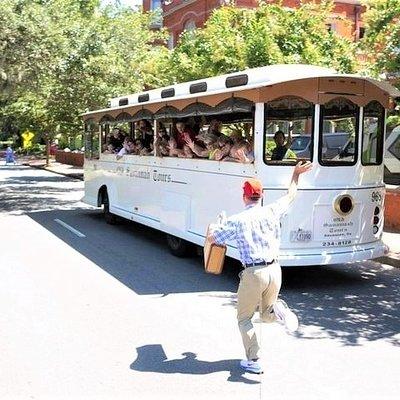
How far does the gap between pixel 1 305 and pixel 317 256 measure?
394 cm

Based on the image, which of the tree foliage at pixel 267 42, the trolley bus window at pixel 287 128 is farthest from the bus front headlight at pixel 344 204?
the tree foliage at pixel 267 42

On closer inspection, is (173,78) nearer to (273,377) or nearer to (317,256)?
(317,256)

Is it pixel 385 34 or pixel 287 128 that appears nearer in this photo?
pixel 287 128

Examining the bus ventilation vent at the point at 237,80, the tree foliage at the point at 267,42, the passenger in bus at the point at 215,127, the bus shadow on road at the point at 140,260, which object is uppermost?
the tree foliage at the point at 267,42

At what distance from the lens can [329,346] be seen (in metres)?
5.84

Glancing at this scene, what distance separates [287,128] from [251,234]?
4.01 meters

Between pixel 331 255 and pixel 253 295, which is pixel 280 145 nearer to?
pixel 331 255

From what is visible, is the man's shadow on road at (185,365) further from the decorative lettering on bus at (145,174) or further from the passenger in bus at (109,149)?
the passenger in bus at (109,149)

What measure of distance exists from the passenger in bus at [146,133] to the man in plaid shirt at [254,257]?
6951 mm

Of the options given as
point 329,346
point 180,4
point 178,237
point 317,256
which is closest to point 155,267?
point 178,237

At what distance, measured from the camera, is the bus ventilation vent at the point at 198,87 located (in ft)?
30.5

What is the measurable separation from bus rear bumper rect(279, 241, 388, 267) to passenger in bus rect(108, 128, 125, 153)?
6.70m

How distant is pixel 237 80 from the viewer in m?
8.42

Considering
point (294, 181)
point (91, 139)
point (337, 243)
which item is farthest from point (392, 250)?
point (91, 139)
